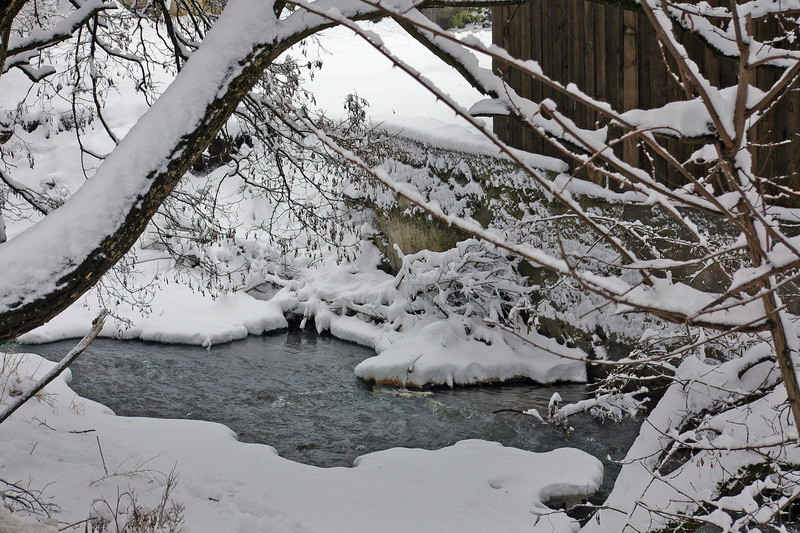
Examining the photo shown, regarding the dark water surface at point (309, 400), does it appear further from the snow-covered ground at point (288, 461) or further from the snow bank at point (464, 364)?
the snow-covered ground at point (288, 461)

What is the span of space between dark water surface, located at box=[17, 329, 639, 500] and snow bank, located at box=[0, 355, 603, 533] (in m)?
0.43

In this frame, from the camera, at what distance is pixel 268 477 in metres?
5.65

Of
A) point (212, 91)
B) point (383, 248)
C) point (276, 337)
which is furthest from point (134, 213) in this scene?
point (383, 248)

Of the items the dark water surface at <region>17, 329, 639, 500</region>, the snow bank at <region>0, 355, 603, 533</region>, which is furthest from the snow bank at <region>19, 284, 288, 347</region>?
the snow bank at <region>0, 355, 603, 533</region>

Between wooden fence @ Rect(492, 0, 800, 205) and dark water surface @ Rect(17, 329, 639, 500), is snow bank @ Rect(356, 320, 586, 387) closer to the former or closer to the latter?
dark water surface @ Rect(17, 329, 639, 500)

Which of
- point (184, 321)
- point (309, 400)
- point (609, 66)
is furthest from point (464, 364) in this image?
point (184, 321)

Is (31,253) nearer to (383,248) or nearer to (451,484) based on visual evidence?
(451,484)

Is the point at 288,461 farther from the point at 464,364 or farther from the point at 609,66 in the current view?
the point at 609,66

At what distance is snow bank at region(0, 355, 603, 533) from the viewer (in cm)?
449

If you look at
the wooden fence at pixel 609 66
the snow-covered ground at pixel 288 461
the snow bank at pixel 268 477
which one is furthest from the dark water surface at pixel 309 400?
the wooden fence at pixel 609 66

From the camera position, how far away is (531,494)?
5.59m

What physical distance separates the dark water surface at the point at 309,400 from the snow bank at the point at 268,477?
43cm

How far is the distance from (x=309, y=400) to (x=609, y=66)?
483cm

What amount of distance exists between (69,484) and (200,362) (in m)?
5.01
